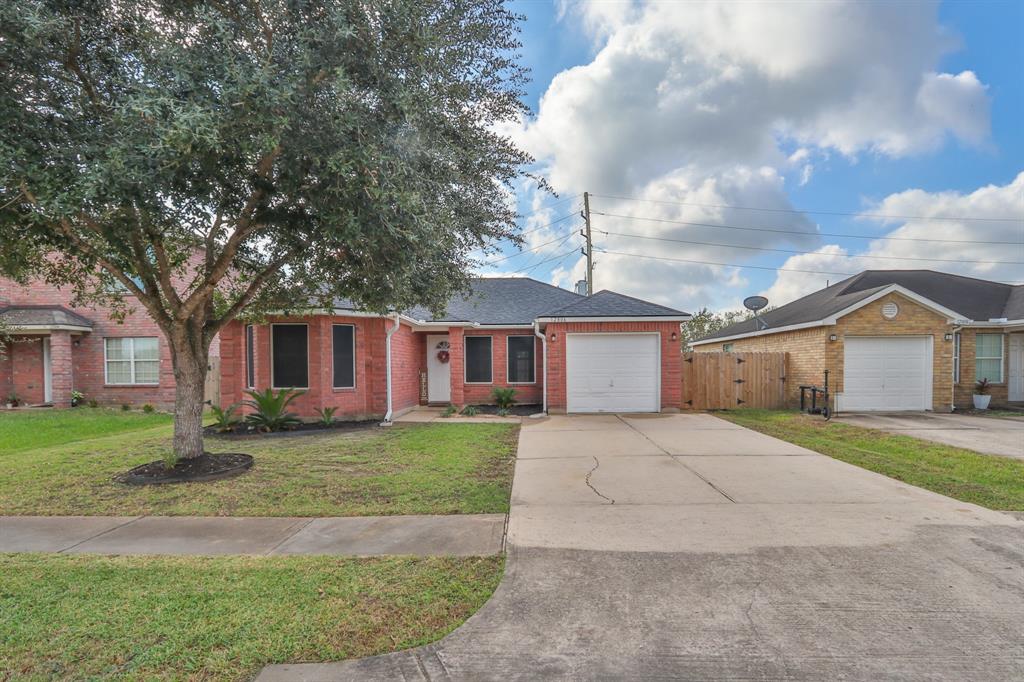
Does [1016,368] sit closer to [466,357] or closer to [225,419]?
[466,357]

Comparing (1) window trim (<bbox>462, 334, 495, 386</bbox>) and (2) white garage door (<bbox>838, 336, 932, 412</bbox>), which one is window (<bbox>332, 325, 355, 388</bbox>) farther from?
(2) white garage door (<bbox>838, 336, 932, 412</bbox>)

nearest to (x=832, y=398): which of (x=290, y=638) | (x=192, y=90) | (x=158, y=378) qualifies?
(x=290, y=638)

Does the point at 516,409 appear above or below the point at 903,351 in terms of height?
below

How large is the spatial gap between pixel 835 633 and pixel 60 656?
4126 mm

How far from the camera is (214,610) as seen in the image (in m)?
2.69

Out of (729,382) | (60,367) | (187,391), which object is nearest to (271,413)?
(187,391)

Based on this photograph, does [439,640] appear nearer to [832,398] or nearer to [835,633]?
[835,633]

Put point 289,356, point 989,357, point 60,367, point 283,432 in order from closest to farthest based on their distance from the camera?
1. point 283,432
2. point 289,356
3. point 989,357
4. point 60,367

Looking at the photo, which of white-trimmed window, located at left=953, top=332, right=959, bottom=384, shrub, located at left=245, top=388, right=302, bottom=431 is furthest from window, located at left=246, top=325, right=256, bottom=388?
white-trimmed window, located at left=953, top=332, right=959, bottom=384

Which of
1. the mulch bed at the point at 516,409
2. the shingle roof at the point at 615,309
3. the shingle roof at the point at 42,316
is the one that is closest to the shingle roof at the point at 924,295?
the shingle roof at the point at 615,309

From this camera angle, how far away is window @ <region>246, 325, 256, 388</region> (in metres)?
10.8

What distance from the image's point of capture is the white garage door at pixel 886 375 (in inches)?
476

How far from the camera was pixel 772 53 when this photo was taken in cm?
895

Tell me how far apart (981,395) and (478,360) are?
572 inches
